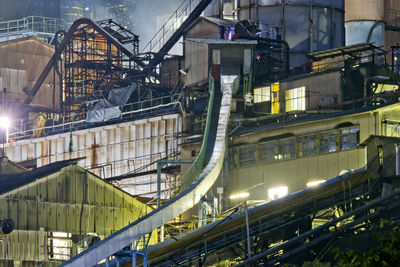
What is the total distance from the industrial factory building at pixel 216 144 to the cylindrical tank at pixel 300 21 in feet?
0.32

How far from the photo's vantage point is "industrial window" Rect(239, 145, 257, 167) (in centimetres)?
4481

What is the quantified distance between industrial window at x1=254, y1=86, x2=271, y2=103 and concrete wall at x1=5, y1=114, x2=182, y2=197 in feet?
16.5

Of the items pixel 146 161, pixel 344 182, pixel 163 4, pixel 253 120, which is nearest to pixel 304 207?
pixel 344 182

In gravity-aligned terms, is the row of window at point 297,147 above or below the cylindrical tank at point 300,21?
below

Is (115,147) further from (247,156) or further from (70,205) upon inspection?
Result: (70,205)

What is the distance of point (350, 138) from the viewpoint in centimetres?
4053

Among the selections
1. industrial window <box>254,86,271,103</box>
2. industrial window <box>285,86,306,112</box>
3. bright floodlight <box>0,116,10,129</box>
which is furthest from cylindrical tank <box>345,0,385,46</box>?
bright floodlight <box>0,116,10,129</box>

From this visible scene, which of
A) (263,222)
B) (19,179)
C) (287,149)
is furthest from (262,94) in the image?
(263,222)

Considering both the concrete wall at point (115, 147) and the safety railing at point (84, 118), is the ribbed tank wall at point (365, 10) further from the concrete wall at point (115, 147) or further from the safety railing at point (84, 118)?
A: the concrete wall at point (115, 147)

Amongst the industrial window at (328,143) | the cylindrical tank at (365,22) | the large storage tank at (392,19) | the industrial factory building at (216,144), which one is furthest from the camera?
the large storage tank at (392,19)

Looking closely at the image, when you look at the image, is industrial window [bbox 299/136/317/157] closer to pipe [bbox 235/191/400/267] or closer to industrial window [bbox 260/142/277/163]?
industrial window [bbox 260/142/277/163]

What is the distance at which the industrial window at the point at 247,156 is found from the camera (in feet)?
147

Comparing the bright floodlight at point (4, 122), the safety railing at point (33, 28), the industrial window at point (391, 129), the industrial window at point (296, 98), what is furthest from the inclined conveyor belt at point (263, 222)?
the safety railing at point (33, 28)

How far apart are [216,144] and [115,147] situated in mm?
17641
